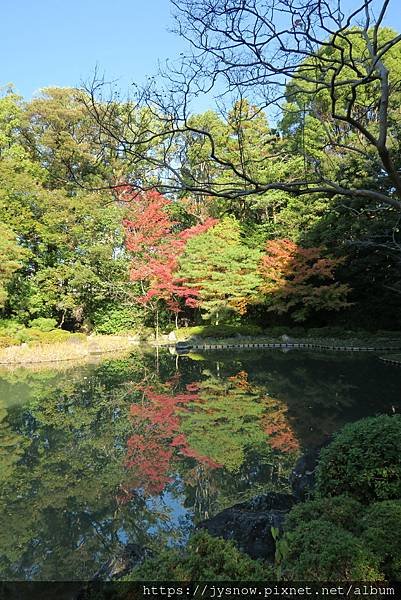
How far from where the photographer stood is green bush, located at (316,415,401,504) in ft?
8.36

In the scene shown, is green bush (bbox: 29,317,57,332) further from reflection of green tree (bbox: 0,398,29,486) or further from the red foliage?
reflection of green tree (bbox: 0,398,29,486)

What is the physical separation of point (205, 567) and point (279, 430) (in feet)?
14.6

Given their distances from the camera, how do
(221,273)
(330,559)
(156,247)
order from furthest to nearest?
(156,247), (221,273), (330,559)

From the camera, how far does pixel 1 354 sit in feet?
46.5

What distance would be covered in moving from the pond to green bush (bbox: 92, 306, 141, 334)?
9168 millimetres

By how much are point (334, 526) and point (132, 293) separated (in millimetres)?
18610

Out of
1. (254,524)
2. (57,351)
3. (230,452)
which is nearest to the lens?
(254,524)

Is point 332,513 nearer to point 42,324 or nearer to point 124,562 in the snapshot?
point 124,562

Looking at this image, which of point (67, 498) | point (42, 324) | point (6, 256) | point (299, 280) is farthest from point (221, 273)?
point (67, 498)

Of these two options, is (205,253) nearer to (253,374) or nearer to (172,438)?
(253,374)

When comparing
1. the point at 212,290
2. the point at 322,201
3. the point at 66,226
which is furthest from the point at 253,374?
the point at 66,226

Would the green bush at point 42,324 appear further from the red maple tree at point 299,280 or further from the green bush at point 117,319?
the red maple tree at point 299,280

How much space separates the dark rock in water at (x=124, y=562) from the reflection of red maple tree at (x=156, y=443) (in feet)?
5.53

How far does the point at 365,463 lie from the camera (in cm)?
262
